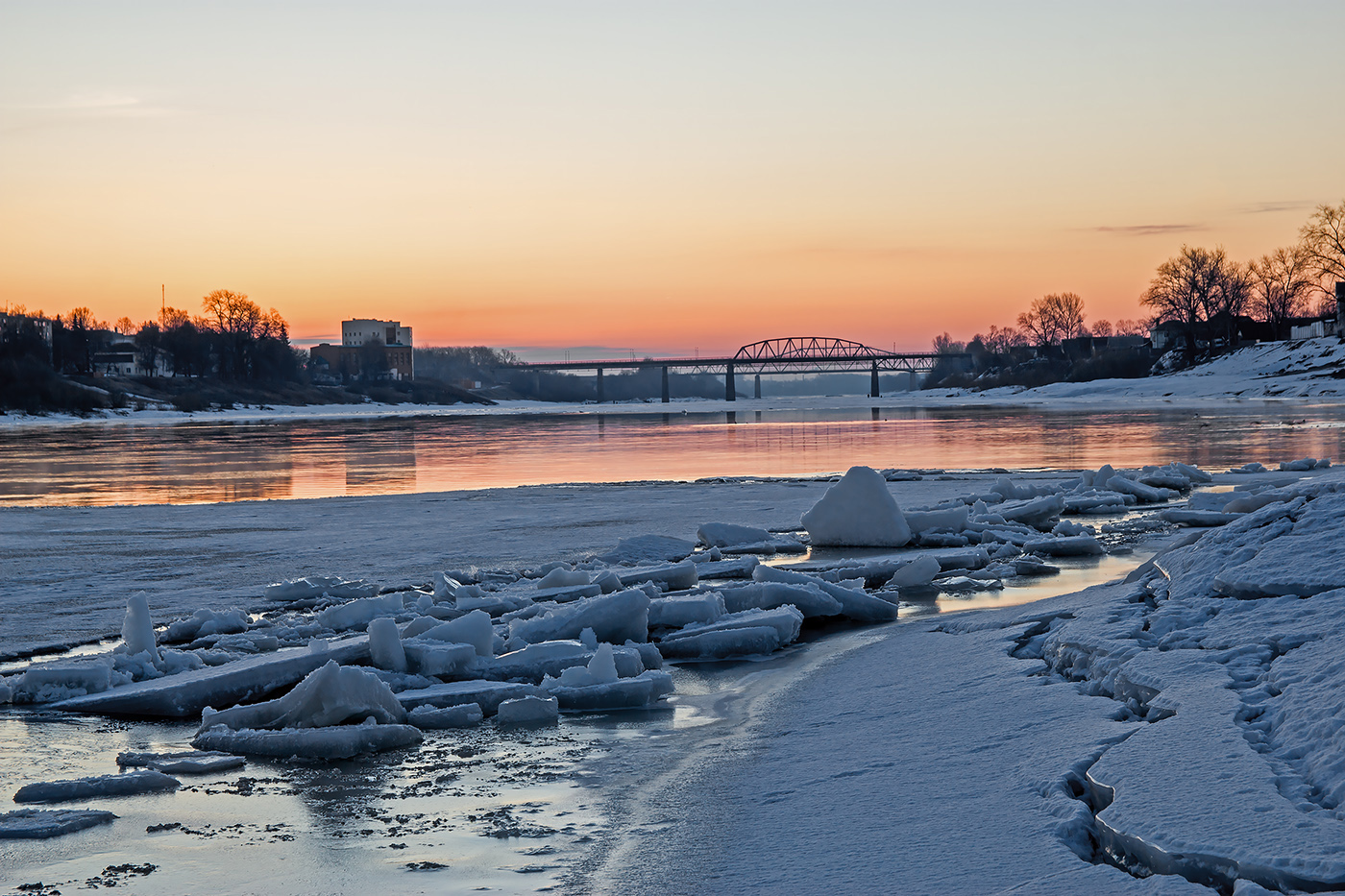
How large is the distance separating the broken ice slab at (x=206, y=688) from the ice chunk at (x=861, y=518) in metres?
6.98

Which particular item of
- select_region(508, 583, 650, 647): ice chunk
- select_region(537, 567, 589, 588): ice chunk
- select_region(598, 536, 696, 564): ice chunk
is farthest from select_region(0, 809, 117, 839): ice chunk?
select_region(598, 536, 696, 564): ice chunk

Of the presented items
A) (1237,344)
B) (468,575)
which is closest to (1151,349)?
(1237,344)

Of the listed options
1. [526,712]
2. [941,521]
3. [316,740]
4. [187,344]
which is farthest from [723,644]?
[187,344]

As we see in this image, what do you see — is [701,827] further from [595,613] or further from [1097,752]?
[595,613]

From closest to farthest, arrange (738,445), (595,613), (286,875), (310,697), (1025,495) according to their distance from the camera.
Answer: (286,875)
(310,697)
(595,613)
(1025,495)
(738,445)

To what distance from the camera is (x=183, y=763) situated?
5.12 meters

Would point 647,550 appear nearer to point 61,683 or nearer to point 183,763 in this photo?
point 61,683

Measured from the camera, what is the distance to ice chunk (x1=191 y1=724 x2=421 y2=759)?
17.4ft

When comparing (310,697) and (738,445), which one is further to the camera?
(738,445)

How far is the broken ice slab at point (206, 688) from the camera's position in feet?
20.3

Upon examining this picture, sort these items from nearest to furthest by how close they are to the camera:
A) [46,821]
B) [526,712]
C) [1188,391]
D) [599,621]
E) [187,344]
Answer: [46,821], [526,712], [599,621], [1188,391], [187,344]

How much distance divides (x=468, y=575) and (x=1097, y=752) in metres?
7.01

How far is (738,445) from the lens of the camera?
3575 cm

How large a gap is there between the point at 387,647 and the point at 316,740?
1.29 m
